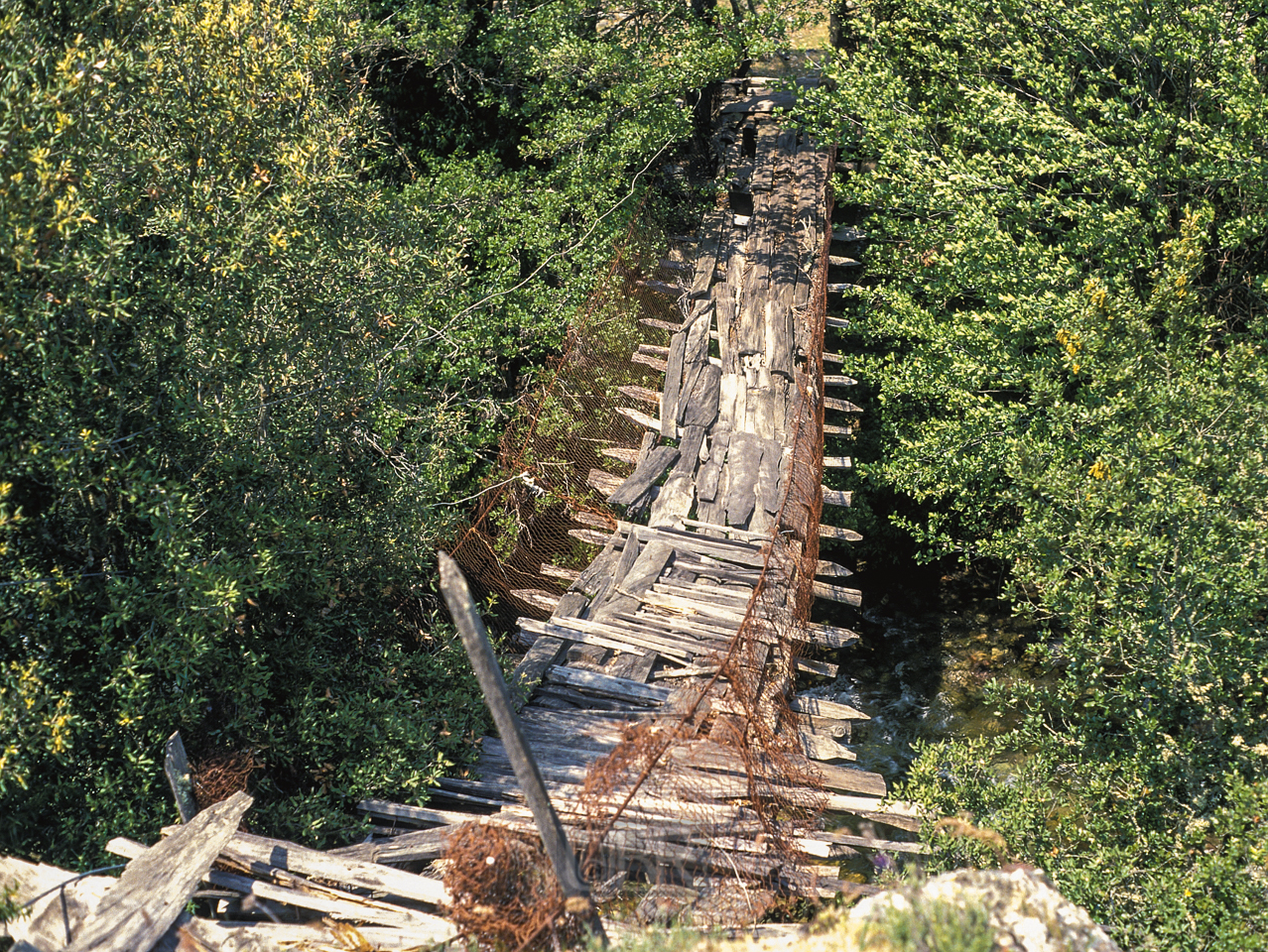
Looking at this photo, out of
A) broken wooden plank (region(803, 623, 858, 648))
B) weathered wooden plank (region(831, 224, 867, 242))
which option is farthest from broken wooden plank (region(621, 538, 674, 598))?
weathered wooden plank (region(831, 224, 867, 242))

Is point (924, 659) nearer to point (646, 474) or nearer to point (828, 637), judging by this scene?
point (828, 637)

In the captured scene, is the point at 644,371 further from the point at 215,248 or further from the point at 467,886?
the point at 467,886

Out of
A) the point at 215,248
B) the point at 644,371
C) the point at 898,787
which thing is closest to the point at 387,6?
the point at 644,371

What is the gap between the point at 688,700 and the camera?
798 centimetres

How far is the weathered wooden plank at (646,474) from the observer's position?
35.7 feet

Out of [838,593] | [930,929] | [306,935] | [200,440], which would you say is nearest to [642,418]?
[838,593]

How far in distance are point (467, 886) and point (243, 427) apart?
368 cm

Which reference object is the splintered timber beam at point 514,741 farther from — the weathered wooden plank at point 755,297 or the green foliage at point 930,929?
the weathered wooden plank at point 755,297

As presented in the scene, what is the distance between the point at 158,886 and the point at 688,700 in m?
3.97

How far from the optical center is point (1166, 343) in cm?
1002

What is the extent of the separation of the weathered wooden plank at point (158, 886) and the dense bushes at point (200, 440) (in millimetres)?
733

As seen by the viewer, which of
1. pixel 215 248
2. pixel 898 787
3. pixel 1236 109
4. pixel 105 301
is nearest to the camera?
pixel 105 301

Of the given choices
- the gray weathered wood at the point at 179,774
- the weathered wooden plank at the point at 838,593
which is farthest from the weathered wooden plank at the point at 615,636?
the gray weathered wood at the point at 179,774

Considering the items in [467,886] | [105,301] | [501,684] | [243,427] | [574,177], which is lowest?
[467,886]
